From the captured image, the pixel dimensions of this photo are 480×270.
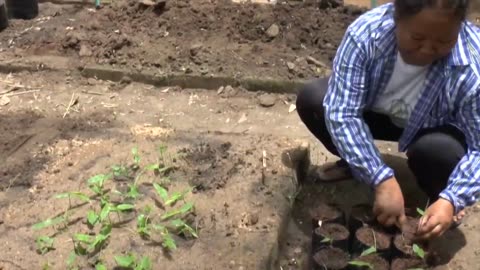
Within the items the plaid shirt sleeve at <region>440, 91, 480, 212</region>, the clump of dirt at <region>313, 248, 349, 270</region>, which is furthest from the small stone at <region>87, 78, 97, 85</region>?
the plaid shirt sleeve at <region>440, 91, 480, 212</region>

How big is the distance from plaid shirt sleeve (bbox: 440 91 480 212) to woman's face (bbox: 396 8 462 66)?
24 centimetres

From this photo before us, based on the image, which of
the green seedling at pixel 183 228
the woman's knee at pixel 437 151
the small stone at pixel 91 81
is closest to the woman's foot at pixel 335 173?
the woman's knee at pixel 437 151

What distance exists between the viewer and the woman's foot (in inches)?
132

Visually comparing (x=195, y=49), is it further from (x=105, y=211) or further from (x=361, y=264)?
(x=361, y=264)

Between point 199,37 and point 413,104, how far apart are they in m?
2.04

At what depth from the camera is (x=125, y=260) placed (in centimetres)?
260

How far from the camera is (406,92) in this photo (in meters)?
2.85

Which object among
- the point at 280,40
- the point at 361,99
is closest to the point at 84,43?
the point at 280,40

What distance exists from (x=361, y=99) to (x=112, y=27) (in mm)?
2398

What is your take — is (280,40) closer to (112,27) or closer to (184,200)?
(112,27)

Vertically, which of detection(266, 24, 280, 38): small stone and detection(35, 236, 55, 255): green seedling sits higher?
detection(35, 236, 55, 255): green seedling

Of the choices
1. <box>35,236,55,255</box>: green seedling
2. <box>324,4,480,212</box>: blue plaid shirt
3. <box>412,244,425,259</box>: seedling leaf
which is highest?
<box>324,4,480,212</box>: blue plaid shirt

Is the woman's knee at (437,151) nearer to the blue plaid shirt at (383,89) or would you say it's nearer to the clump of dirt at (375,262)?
the blue plaid shirt at (383,89)

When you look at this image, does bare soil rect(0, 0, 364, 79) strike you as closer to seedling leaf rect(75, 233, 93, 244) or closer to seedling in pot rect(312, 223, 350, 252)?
seedling in pot rect(312, 223, 350, 252)
